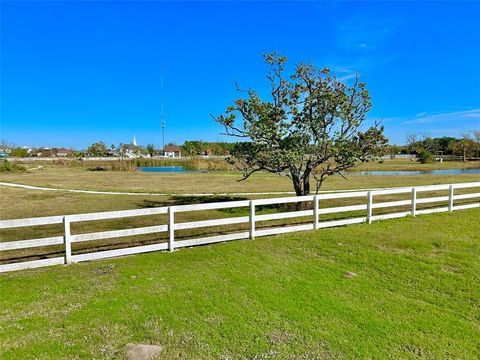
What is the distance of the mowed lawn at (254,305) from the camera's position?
4.05m

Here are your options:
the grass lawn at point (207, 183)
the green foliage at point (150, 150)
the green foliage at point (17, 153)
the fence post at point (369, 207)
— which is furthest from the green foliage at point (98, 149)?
the fence post at point (369, 207)

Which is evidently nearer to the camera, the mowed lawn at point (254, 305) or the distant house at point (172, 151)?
the mowed lawn at point (254, 305)

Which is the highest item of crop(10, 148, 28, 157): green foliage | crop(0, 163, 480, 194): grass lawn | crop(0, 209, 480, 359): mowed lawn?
crop(10, 148, 28, 157): green foliage

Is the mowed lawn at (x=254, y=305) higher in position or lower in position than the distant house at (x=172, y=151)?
lower

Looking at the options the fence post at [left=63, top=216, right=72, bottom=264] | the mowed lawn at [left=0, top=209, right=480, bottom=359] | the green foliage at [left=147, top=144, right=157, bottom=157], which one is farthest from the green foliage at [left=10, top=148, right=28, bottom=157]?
the mowed lawn at [left=0, top=209, right=480, bottom=359]

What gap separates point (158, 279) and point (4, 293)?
2.37 meters

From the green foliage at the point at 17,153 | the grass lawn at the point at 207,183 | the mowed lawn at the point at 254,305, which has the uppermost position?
the green foliage at the point at 17,153

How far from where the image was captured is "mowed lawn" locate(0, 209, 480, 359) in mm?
4055

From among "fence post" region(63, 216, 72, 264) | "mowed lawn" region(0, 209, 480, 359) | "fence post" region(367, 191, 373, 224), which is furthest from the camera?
"fence post" region(367, 191, 373, 224)

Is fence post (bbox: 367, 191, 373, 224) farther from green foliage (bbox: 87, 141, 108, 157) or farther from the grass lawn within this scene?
green foliage (bbox: 87, 141, 108, 157)

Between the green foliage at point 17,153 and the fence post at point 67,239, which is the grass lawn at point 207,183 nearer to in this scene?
the fence post at point 67,239

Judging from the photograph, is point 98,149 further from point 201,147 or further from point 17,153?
point 201,147

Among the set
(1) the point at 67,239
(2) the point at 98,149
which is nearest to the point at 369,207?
(1) the point at 67,239

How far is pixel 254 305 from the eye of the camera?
5.11 meters
